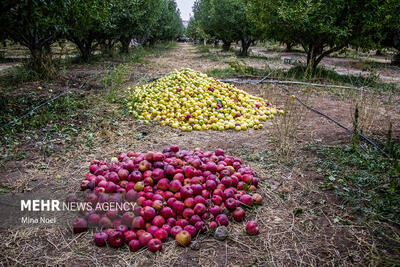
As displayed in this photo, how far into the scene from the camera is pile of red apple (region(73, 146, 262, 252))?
2.32m

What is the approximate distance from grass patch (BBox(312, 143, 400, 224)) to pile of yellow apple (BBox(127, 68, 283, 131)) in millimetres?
1806

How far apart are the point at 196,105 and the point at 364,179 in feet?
11.5

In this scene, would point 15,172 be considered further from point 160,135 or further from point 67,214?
point 160,135

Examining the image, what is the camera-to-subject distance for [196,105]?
5.85 m

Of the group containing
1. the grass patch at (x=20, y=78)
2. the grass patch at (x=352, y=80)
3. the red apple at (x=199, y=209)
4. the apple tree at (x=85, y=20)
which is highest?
the apple tree at (x=85, y=20)

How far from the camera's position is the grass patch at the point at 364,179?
8.70 ft

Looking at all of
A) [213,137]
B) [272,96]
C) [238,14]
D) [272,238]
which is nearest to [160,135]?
[213,137]

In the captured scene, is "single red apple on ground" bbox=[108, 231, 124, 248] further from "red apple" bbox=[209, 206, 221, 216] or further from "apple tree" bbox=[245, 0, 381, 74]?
Result: "apple tree" bbox=[245, 0, 381, 74]

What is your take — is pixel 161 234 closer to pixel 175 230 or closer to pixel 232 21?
pixel 175 230

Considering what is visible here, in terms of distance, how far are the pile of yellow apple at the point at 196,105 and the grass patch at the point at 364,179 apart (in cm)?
181

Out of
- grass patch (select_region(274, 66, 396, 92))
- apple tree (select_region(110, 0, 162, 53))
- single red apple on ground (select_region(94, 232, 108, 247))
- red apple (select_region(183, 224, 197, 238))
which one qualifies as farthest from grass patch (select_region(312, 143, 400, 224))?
apple tree (select_region(110, 0, 162, 53))

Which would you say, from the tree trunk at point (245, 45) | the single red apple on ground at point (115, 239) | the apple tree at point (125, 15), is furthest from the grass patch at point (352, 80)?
the tree trunk at point (245, 45)

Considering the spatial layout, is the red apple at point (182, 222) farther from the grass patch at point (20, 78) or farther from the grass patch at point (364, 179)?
the grass patch at point (20, 78)

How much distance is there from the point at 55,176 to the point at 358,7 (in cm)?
1024
